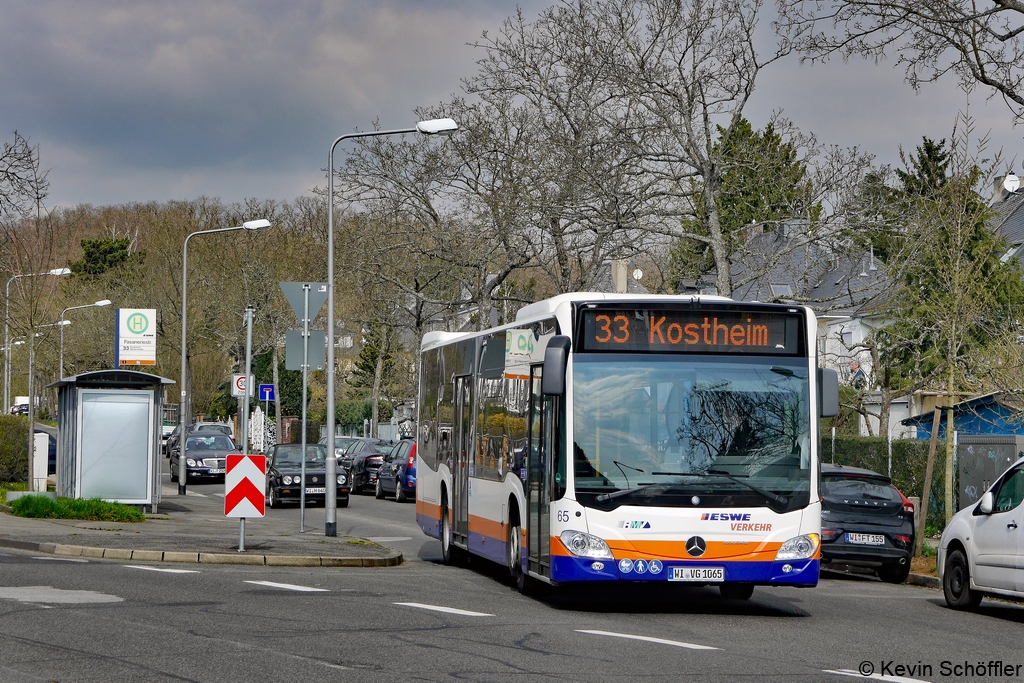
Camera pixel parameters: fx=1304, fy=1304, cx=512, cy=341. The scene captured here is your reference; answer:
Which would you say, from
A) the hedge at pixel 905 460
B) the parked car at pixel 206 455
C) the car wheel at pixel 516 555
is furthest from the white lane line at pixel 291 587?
the parked car at pixel 206 455

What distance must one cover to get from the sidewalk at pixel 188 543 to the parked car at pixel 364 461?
14.6m

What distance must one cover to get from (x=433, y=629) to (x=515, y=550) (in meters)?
3.81

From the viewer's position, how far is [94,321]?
66.3m

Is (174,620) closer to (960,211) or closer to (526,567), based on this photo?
(526,567)

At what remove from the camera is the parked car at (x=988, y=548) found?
12.6 metres

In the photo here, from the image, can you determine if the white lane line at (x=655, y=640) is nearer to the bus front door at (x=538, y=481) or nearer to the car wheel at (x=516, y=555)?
the bus front door at (x=538, y=481)

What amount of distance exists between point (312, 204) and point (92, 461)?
1485 inches

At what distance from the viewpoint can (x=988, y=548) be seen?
42.8 ft

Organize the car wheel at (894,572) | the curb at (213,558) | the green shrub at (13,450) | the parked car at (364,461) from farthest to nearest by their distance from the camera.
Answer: the parked car at (364,461) < the green shrub at (13,450) < the car wheel at (894,572) < the curb at (213,558)

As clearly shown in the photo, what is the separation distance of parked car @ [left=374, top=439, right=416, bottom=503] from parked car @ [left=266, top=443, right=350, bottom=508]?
7.67 ft

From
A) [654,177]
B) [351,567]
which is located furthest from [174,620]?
[654,177]

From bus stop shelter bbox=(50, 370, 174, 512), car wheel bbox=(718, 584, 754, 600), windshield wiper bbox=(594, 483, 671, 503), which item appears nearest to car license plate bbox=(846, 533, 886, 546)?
car wheel bbox=(718, 584, 754, 600)

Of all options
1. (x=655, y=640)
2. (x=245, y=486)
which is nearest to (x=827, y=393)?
(x=655, y=640)

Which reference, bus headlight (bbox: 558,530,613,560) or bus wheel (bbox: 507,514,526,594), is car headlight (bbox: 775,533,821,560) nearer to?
bus headlight (bbox: 558,530,613,560)
